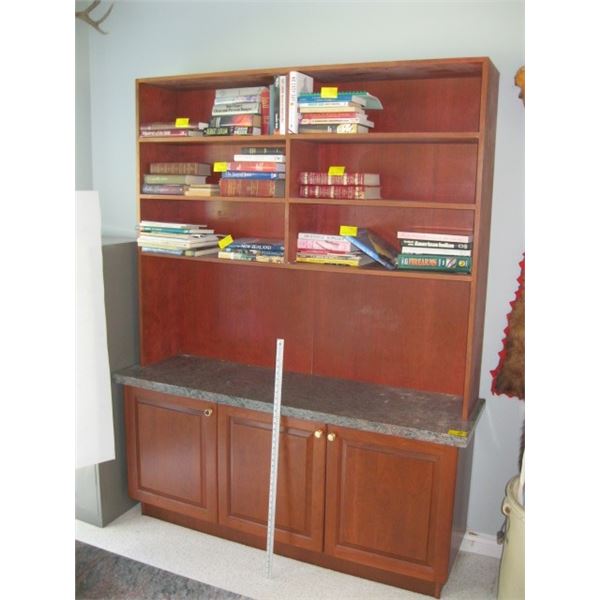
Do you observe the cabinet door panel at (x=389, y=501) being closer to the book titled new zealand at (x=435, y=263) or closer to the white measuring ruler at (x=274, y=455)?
the white measuring ruler at (x=274, y=455)

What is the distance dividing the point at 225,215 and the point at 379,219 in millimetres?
806

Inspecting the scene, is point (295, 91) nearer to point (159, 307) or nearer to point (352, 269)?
point (352, 269)

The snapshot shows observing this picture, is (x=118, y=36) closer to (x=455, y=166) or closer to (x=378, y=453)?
(x=455, y=166)

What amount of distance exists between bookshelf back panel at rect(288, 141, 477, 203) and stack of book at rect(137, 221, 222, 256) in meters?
0.55

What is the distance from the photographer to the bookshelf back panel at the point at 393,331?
8.80 feet

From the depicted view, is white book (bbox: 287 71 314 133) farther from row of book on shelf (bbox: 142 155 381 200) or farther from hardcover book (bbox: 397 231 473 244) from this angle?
hardcover book (bbox: 397 231 473 244)

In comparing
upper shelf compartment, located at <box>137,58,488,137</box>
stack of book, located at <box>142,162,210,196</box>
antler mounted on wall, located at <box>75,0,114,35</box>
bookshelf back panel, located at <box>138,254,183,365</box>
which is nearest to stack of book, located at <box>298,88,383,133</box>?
upper shelf compartment, located at <box>137,58,488,137</box>

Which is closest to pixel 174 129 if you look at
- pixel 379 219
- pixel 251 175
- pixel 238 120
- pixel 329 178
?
pixel 238 120

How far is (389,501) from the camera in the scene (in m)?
2.50

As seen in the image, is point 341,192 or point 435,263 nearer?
point 435,263

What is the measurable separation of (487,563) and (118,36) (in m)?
3.24
